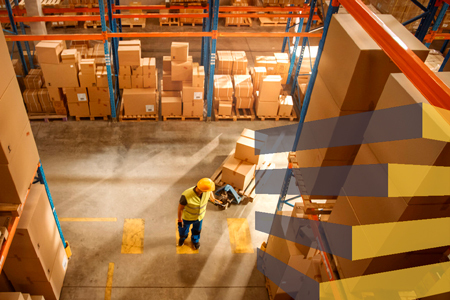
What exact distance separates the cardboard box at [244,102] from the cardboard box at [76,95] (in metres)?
4.17

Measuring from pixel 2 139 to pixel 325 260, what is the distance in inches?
151

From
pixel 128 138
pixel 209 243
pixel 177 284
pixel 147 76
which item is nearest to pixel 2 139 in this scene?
pixel 177 284

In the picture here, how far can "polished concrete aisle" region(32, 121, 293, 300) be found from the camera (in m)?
6.12

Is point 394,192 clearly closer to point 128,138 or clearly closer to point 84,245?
point 84,245

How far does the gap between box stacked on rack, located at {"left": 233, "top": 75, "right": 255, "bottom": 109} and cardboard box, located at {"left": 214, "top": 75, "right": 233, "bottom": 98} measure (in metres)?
0.17

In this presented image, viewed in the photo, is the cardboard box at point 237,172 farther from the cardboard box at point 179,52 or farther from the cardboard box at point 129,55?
the cardboard box at point 129,55

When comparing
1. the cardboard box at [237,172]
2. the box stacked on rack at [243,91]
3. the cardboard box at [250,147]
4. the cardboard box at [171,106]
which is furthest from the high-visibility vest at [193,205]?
the box stacked on rack at [243,91]

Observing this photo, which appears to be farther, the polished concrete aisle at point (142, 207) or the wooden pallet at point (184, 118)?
the wooden pallet at point (184, 118)

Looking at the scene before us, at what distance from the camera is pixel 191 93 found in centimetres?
952

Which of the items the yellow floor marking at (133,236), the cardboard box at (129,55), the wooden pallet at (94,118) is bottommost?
the yellow floor marking at (133,236)

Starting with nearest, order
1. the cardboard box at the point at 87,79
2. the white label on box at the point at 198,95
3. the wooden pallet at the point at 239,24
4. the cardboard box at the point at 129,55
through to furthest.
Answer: the cardboard box at the point at 87,79
the cardboard box at the point at 129,55
the white label on box at the point at 198,95
the wooden pallet at the point at 239,24

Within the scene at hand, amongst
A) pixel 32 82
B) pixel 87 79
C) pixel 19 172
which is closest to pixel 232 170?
pixel 19 172

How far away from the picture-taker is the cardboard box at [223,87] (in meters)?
9.81

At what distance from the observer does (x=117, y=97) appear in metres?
10.4
